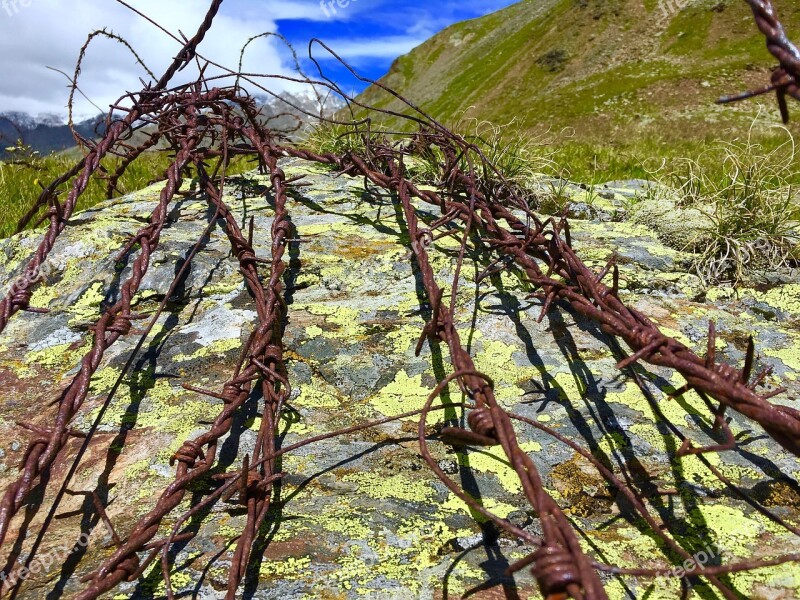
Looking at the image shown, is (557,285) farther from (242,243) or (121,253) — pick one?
(121,253)

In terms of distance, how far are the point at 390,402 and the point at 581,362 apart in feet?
2.66

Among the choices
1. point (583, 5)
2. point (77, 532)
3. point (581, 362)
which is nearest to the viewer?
point (77, 532)

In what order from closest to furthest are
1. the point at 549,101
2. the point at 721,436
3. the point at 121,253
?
the point at 721,436 → the point at 121,253 → the point at 549,101

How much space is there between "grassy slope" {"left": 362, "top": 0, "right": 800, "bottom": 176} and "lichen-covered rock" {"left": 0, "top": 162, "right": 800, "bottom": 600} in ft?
23.8

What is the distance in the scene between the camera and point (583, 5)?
69500 mm

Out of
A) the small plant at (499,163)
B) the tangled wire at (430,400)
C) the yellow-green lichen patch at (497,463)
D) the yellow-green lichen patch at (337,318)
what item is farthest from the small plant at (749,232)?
the yellow-green lichen patch at (337,318)

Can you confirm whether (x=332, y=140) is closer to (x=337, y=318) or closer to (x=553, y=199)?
(x=553, y=199)

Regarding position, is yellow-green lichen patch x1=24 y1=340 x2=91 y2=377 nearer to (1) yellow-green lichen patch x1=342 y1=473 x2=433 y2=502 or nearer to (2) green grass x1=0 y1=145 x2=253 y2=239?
(1) yellow-green lichen patch x1=342 y1=473 x2=433 y2=502

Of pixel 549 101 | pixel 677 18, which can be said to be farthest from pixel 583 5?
pixel 549 101

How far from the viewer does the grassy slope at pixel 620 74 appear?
36.8 m

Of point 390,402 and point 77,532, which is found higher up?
point 390,402

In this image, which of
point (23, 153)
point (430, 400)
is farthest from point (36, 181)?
point (430, 400)

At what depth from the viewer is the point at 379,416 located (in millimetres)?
1938

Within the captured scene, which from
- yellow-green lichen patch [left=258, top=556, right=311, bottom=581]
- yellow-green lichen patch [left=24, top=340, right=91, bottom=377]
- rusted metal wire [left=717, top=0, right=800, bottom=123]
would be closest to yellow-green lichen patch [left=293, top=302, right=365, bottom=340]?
yellow-green lichen patch [left=24, top=340, right=91, bottom=377]
